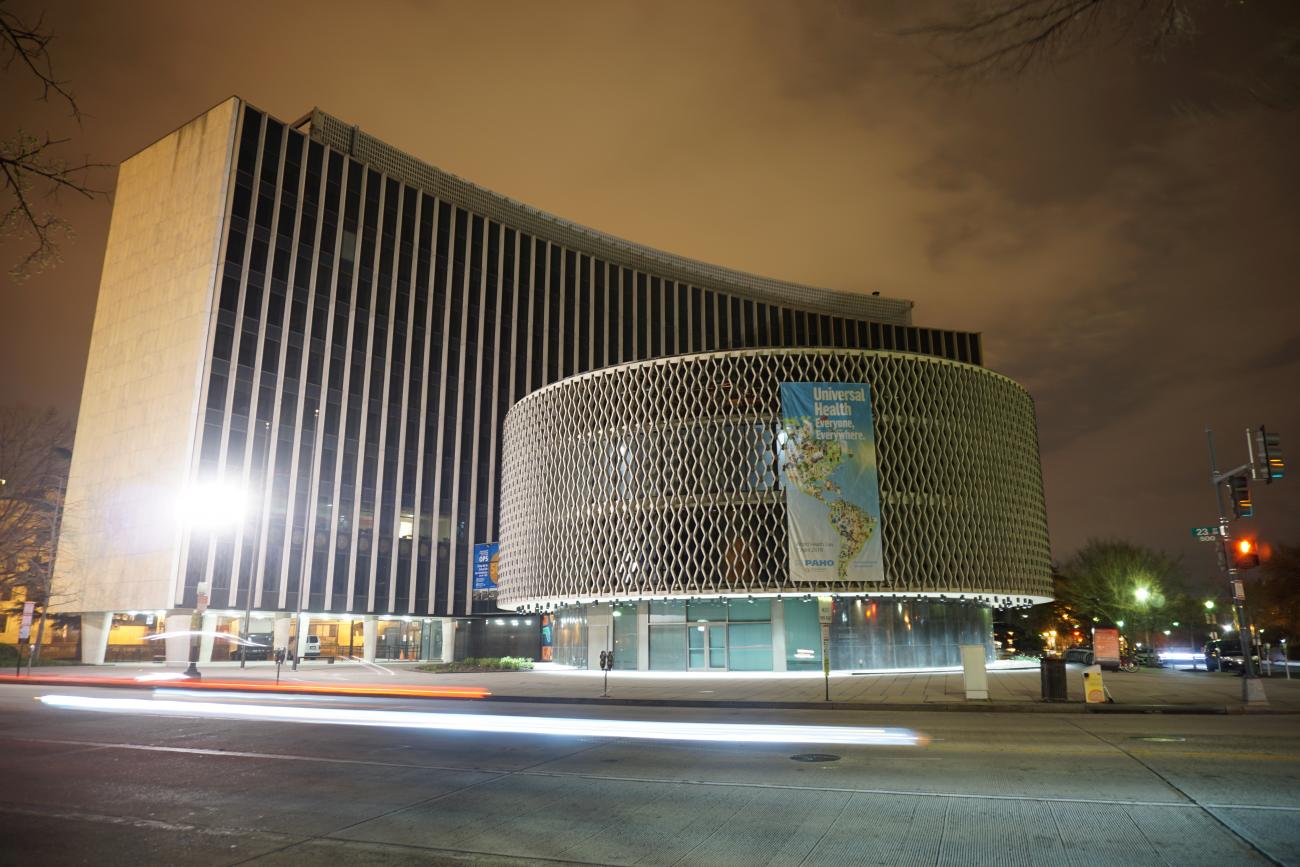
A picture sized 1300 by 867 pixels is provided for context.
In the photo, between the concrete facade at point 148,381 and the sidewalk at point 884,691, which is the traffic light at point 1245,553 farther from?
the concrete facade at point 148,381

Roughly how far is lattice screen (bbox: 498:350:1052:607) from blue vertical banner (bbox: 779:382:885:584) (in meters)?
0.79

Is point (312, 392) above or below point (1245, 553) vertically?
above

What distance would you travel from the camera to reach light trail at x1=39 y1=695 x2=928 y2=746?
1548 cm

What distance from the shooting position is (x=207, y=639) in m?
59.2

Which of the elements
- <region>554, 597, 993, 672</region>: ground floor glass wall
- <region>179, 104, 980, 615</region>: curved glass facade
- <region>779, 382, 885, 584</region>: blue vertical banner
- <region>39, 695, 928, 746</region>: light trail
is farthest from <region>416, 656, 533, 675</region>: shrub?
<region>39, 695, 928, 746</region>: light trail

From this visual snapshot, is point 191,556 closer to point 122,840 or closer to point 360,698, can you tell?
point 360,698

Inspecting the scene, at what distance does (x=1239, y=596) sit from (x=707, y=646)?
24.8m

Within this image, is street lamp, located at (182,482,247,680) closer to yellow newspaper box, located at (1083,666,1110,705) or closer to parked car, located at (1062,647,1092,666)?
yellow newspaper box, located at (1083,666,1110,705)

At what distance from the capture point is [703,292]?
314 ft

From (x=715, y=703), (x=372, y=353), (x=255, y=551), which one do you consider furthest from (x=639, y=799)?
(x=372, y=353)

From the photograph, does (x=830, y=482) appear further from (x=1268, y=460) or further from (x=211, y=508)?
(x=211, y=508)

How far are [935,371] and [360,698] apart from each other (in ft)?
109

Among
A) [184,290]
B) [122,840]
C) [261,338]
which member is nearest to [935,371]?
[122,840]

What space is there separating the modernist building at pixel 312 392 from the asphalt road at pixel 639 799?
3025 centimetres
